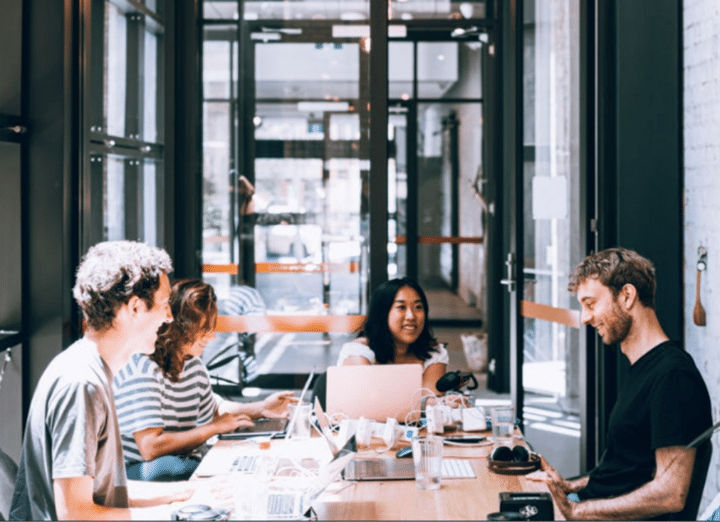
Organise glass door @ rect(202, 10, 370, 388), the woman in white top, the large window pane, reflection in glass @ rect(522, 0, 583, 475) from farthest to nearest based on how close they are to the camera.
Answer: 1. glass door @ rect(202, 10, 370, 388)
2. reflection in glass @ rect(522, 0, 583, 475)
3. the large window pane
4. the woman in white top

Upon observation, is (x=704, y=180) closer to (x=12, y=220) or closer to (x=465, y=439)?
(x=465, y=439)

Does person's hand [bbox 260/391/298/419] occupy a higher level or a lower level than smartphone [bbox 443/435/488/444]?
higher

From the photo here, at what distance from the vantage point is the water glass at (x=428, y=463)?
2447 millimetres

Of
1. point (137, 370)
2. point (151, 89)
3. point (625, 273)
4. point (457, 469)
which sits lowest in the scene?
point (457, 469)

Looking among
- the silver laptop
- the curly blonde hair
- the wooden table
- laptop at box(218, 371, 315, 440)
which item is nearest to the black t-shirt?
the wooden table

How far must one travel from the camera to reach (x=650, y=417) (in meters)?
2.52

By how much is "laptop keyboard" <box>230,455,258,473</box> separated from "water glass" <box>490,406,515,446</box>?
812 millimetres

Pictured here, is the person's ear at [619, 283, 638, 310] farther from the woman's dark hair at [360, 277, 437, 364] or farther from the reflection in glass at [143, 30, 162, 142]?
the reflection in glass at [143, 30, 162, 142]

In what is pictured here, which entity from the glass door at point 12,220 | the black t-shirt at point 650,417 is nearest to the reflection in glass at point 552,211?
the black t-shirt at point 650,417

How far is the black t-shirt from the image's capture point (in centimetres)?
243

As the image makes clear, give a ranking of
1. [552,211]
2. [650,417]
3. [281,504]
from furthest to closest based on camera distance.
→ [552,211]
[650,417]
[281,504]

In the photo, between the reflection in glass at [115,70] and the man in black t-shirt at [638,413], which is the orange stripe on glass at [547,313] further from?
the reflection in glass at [115,70]

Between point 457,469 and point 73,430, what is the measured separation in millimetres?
1162

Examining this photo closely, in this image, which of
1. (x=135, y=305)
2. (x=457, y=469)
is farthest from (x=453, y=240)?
(x=135, y=305)
